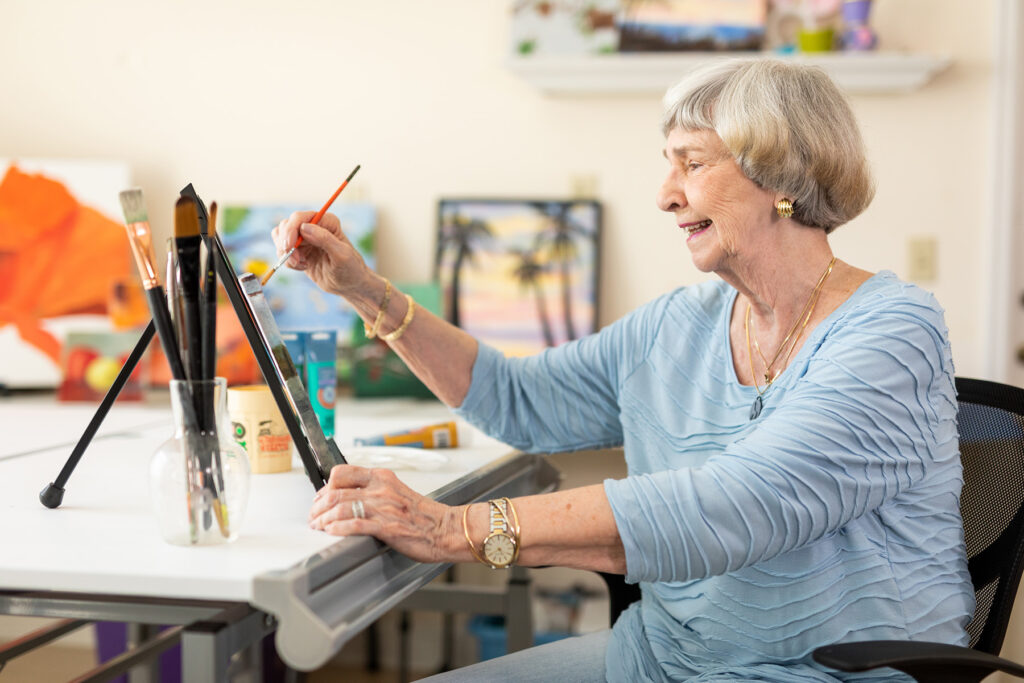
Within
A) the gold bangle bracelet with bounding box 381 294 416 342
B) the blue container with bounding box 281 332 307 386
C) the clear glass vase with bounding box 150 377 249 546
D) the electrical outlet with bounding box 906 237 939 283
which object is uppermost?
the electrical outlet with bounding box 906 237 939 283

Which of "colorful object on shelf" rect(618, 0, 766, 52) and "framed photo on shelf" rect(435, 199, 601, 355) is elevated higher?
"colorful object on shelf" rect(618, 0, 766, 52)

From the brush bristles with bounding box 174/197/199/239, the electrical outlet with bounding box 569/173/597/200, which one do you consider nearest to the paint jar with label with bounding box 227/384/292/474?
the brush bristles with bounding box 174/197/199/239

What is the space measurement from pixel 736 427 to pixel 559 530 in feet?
1.23

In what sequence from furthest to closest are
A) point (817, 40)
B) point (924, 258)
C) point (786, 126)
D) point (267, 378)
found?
point (924, 258)
point (817, 40)
point (786, 126)
point (267, 378)

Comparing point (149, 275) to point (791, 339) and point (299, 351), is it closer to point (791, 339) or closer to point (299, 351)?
point (299, 351)

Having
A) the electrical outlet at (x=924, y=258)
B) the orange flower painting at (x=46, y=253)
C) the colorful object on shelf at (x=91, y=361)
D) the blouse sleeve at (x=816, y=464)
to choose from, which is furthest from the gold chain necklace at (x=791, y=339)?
the orange flower painting at (x=46, y=253)

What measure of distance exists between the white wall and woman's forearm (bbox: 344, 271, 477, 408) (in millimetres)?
1166

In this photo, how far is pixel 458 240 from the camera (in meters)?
2.54

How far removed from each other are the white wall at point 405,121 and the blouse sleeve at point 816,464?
142 cm

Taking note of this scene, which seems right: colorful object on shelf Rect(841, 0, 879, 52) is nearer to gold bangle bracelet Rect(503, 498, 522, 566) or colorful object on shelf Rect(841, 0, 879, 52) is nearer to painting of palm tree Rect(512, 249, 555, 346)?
painting of palm tree Rect(512, 249, 555, 346)

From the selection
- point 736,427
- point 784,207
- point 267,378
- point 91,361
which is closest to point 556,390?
point 736,427

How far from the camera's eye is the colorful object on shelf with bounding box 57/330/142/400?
2.34m

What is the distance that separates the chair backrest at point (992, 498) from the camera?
1156mm

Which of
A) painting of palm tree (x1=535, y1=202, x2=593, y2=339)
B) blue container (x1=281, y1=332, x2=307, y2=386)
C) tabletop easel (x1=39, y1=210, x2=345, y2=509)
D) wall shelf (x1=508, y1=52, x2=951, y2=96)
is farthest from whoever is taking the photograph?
painting of palm tree (x1=535, y1=202, x2=593, y2=339)
